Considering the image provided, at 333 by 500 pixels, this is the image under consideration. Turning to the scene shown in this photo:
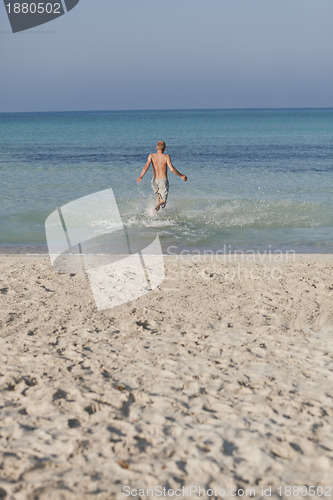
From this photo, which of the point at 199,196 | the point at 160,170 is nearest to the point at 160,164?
the point at 160,170

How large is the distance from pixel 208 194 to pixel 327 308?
10309mm

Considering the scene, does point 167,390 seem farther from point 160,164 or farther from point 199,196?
point 199,196

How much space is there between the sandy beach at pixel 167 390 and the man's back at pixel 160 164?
4.08m

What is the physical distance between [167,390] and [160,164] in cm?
689

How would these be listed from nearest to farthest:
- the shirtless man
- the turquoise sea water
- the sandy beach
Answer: the sandy beach, the shirtless man, the turquoise sea water

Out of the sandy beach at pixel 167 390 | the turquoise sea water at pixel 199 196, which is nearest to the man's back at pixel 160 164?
the turquoise sea water at pixel 199 196

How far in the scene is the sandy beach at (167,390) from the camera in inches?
123

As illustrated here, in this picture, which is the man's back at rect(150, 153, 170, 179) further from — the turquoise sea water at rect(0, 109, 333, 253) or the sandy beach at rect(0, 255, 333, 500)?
the sandy beach at rect(0, 255, 333, 500)

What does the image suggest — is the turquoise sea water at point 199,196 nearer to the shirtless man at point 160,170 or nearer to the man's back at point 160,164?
the shirtless man at point 160,170

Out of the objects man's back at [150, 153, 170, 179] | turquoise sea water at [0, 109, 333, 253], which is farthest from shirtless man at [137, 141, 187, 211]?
turquoise sea water at [0, 109, 333, 253]

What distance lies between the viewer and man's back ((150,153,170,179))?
10.3 m

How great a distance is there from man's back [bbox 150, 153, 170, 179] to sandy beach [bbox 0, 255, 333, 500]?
13.4 feet

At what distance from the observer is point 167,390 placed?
412 cm

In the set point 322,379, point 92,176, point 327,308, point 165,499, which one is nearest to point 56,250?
point 327,308
